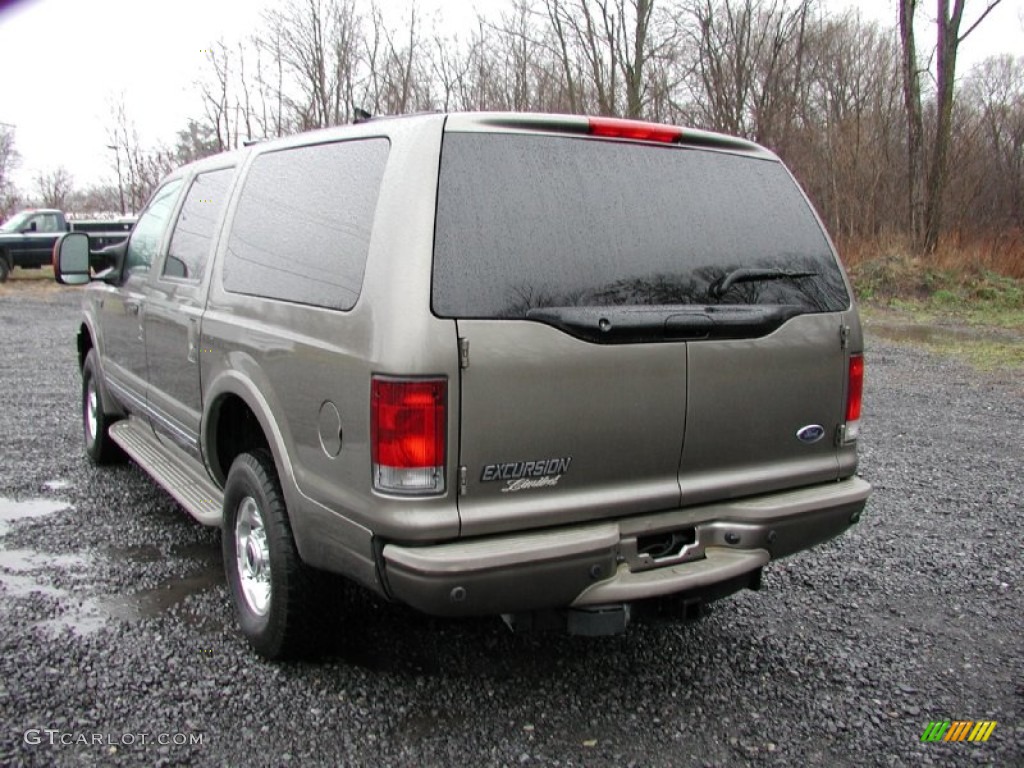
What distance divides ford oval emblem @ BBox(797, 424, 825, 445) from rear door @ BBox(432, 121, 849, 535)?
1cm

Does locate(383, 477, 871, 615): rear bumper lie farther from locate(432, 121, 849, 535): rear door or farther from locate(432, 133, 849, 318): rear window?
locate(432, 133, 849, 318): rear window

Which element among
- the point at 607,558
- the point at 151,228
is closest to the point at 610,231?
the point at 607,558

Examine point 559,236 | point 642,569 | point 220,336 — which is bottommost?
point 642,569

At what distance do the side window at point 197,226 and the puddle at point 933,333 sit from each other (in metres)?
12.1

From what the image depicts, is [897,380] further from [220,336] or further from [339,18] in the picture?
[339,18]

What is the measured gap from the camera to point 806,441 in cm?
320

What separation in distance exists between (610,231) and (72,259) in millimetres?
3859

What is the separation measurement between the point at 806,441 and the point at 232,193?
2.68 m

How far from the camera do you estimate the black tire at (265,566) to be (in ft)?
10.1

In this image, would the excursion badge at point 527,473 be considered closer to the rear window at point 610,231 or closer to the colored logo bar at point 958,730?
the rear window at point 610,231

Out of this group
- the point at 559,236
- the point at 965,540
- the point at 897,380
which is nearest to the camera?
the point at 559,236

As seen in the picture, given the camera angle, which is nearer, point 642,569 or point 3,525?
point 642,569

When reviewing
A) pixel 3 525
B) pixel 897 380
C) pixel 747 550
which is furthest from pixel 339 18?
pixel 747 550

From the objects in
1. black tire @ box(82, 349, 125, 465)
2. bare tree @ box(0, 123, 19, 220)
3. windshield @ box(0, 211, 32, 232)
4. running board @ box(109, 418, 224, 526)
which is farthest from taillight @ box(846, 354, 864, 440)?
bare tree @ box(0, 123, 19, 220)
